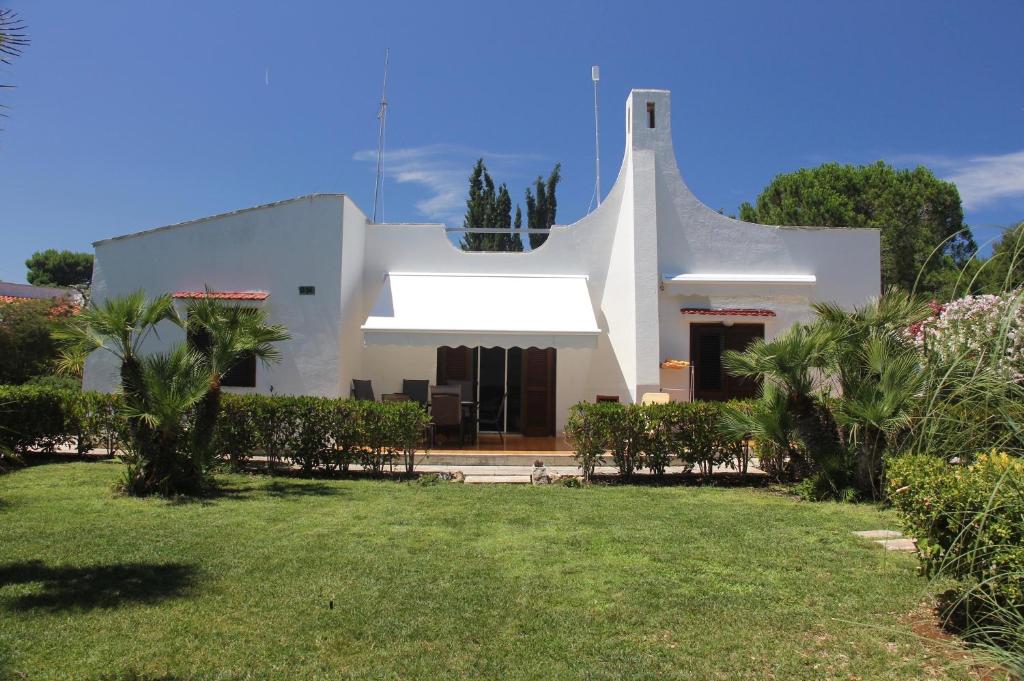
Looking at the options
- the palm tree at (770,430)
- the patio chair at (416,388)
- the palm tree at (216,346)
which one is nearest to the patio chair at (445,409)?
the patio chair at (416,388)

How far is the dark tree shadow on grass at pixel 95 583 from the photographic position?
20.7 feet

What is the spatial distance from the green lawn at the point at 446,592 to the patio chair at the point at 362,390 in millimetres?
7437

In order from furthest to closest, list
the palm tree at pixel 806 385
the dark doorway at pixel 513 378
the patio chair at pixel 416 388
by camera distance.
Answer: the dark doorway at pixel 513 378 → the patio chair at pixel 416 388 → the palm tree at pixel 806 385

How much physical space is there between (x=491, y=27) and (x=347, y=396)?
10.0 m

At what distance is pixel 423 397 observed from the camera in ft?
60.9

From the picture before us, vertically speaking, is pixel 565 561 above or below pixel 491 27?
below

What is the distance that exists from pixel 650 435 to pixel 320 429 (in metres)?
6.34

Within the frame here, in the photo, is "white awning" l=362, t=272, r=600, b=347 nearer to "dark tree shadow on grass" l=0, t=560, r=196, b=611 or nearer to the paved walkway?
the paved walkway

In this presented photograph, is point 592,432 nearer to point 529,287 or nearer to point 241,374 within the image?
point 529,287

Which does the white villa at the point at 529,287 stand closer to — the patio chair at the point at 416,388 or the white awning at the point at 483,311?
the white awning at the point at 483,311

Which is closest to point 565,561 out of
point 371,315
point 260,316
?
point 260,316

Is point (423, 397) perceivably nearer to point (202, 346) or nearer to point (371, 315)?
point (371, 315)

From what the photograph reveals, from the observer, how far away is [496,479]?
1383 cm

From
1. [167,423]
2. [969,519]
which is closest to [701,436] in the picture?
[969,519]
